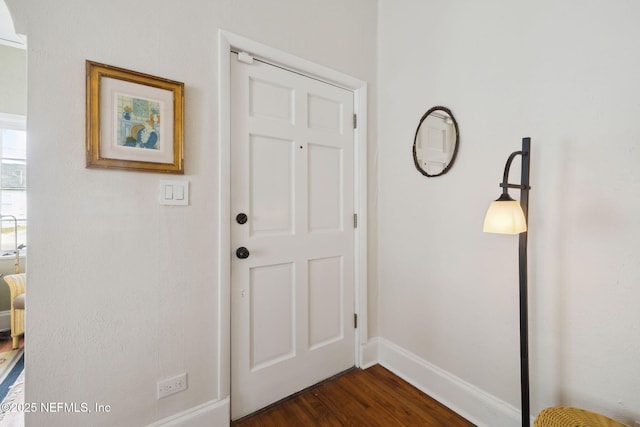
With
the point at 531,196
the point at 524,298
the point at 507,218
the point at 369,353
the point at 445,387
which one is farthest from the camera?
the point at 369,353

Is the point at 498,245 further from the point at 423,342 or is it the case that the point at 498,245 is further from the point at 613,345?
the point at 423,342

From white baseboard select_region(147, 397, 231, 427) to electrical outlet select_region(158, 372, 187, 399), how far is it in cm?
12

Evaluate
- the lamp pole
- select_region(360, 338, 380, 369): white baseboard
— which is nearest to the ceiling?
the lamp pole

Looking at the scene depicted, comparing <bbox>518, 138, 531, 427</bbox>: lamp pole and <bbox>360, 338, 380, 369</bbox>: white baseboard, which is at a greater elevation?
<bbox>518, 138, 531, 427</bbox>: lamp pole

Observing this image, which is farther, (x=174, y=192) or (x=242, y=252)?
(x=242, y=252)

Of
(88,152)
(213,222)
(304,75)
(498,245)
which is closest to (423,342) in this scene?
(498,245)

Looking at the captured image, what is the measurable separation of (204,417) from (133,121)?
145 centimetres

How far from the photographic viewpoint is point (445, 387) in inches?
63.8

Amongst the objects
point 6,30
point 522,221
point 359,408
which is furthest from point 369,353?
point 6,30

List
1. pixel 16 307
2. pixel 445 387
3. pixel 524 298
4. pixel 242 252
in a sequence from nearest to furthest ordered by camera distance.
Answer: pixel 524 298
pixel 242 252
pixel 445 387
pixel 16 307

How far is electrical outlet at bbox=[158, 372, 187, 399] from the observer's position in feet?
4.20

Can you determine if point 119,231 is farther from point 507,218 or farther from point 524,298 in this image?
point 524,298

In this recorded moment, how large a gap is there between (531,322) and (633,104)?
0.98m

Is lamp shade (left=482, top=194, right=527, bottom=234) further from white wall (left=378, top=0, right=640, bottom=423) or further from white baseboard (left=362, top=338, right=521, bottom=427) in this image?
white baseboard (left=362, top=338, right=521, bottom=427)
